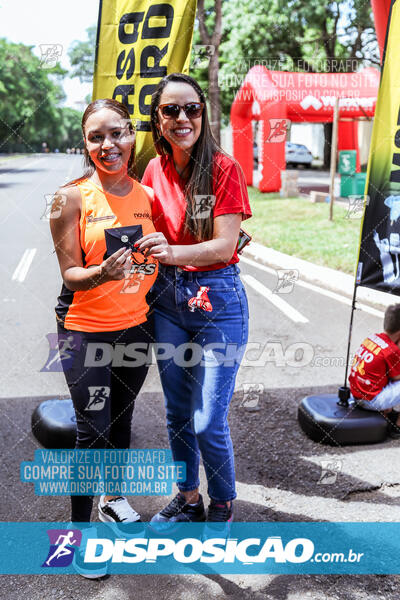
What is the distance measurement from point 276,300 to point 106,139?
4.86 metres

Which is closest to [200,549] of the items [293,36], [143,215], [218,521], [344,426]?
[218,521]

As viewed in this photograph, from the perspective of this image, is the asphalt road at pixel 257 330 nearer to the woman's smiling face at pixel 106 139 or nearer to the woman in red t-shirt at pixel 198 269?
the woman's smiling face at pixel 106 139

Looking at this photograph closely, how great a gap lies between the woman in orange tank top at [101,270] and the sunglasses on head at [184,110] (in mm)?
188

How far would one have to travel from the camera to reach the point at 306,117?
1673 cm

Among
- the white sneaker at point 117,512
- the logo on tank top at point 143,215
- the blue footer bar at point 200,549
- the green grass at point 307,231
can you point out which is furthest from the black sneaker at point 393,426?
the green grass at point 307,231

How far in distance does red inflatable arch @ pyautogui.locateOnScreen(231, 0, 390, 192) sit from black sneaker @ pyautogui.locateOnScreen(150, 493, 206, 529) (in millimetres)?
12891

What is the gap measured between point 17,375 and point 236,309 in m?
2.93

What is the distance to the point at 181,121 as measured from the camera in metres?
2.18

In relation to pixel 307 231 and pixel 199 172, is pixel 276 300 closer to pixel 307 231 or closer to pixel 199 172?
pixel 307 231

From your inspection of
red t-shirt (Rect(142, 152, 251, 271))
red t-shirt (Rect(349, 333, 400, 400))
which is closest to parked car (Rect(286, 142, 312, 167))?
red t-shirt (Rect(349, 333, 400, 400))

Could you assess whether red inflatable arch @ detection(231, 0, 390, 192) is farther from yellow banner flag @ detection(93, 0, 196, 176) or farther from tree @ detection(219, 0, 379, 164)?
yellow banner flag @ detection(93, 0, 196, 176)

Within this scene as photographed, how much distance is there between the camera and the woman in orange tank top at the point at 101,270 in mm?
2139

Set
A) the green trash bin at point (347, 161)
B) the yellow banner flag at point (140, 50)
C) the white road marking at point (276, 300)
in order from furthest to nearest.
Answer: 1. the green trash bin at point (347, 161)
2. the white road marking at point (276, 300)
3. the yellow banner flag at point (140, 50)

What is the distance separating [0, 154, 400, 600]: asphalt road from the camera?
2322 millimetres
